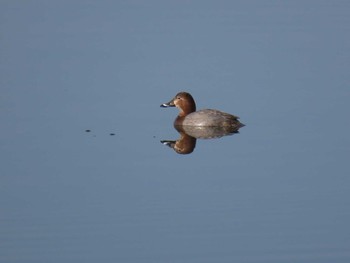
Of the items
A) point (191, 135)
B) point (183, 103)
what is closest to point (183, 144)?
point (191, 135)

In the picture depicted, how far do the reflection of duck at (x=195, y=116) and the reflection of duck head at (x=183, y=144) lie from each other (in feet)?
1.46

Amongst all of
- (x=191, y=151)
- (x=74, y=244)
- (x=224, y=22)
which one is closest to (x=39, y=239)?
(x=74, y=244)

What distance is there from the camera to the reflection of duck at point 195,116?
14750 millimetres

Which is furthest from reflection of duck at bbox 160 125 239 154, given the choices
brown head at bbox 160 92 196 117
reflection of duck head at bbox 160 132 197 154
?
brown head at bbox 160 92 196 117

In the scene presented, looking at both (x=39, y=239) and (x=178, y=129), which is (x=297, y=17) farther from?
(x=39, y=239)

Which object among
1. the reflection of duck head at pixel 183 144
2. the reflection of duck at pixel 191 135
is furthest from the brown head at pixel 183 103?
the reflection of duck head at pixel 183 144

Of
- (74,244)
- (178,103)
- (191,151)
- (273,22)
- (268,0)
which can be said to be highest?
(268,0)

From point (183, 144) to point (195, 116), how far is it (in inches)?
41.0

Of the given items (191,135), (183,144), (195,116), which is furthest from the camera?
(195,116)

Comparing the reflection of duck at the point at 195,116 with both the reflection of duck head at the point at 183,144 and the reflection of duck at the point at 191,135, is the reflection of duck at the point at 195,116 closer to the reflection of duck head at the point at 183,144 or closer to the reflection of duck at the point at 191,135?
the reflection of duck at the point at 191,135

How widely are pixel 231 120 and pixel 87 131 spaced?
1.72 meters

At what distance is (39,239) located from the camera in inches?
415

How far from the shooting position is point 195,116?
49.6ft

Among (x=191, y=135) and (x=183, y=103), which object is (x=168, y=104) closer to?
(x=183, y=103)
